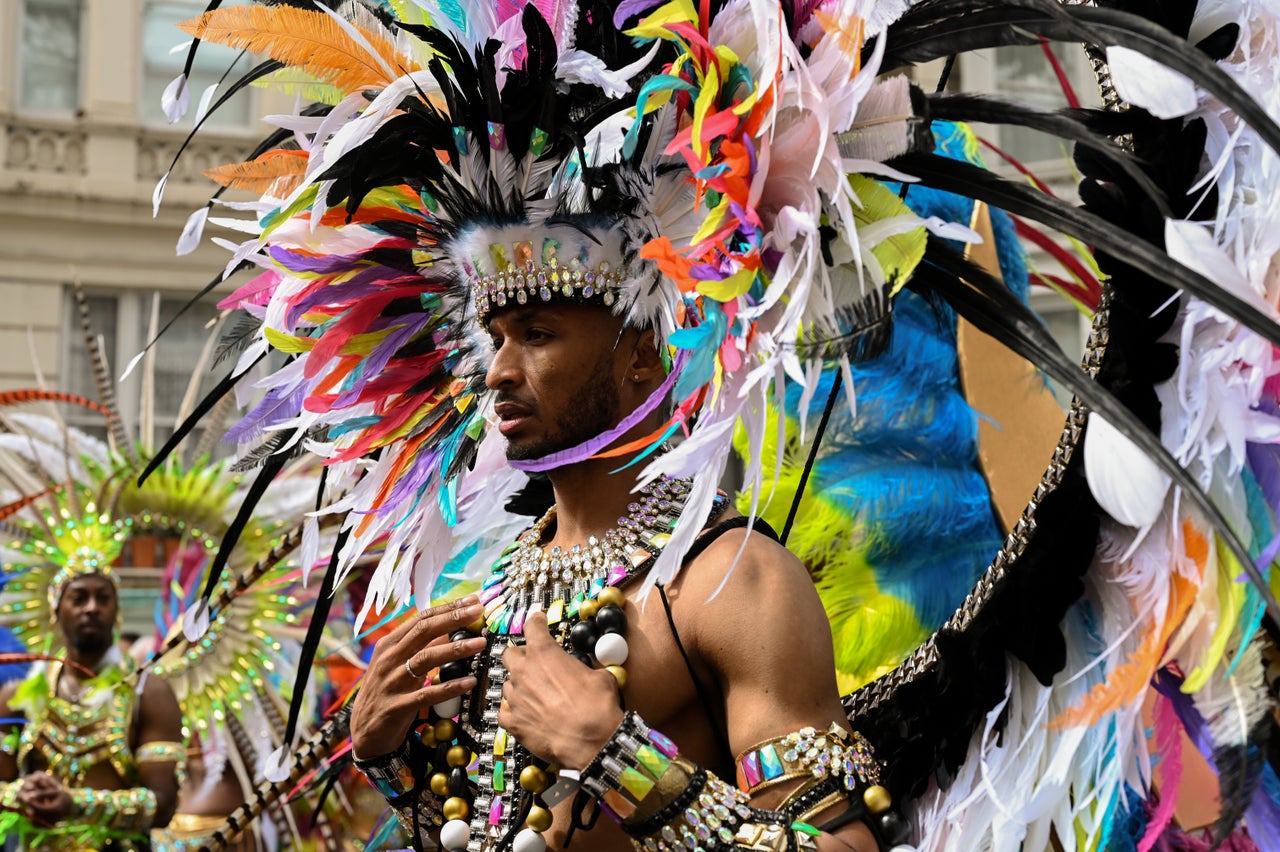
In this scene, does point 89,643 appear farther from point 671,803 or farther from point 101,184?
point 101,184

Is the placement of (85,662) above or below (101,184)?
below

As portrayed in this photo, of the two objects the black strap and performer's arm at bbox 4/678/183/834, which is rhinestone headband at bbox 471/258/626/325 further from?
performer's arm at bbox 4/678/183/834

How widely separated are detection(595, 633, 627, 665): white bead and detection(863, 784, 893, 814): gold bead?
16.2 inches

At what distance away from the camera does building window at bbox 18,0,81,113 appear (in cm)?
1465

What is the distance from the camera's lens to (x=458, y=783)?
2.67 m

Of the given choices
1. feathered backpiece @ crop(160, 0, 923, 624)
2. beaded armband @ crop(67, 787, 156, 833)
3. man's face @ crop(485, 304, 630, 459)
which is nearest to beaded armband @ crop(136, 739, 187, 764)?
beaded armband @ crop(67, 787, 156, 833)

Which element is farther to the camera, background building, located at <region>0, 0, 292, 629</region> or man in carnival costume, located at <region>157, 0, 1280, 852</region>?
background building, located at <region>0, 0, 292, 629</region>

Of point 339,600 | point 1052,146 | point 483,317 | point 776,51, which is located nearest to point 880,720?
point 483,317

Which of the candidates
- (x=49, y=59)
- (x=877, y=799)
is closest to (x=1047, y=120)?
(x=877, y=799)

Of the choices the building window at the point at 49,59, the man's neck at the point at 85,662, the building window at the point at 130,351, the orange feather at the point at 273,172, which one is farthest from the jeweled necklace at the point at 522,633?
the building window at the point at 49,59

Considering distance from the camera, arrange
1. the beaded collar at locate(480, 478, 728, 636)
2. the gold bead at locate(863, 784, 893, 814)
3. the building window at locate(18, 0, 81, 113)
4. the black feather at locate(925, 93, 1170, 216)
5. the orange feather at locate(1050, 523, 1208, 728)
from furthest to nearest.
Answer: the building window at locate(18, 0, 81, 113) → the beaded collar at locate(480, 478, 728, 636) → the gold bead at locate(863, 784, 893, 814) → the orange feather at locate(1050, 523, 1208, 728) → the black feather at locate(925, 93, 1170, 216)

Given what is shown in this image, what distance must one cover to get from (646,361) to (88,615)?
5516 millimetres

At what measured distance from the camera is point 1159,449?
191 cm

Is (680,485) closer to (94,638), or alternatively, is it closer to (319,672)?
(94,638)
